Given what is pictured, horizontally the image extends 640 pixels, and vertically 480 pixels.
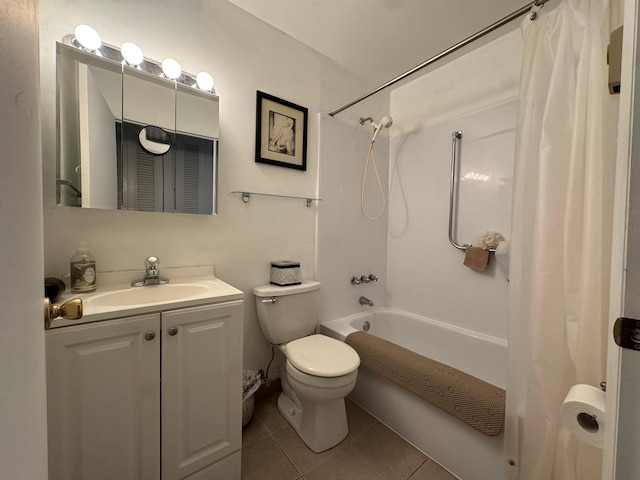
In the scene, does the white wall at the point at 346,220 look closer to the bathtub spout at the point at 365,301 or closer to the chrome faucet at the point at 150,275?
the bathtub spout at the point at 365,301

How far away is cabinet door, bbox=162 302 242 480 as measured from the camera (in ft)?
3.05

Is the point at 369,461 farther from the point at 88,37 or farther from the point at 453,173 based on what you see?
the point at 88,37

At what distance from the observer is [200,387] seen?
38.9 inches

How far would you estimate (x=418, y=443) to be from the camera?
130 cm

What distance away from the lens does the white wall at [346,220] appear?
1858mm

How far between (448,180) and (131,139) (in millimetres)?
2005

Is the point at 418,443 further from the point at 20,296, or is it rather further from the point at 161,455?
the point at 20,296

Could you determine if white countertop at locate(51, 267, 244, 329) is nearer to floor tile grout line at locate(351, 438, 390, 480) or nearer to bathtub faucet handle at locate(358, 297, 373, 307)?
floor tile grout line at locate(351, 438, 390, 480)

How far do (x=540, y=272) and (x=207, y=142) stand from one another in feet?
5.29

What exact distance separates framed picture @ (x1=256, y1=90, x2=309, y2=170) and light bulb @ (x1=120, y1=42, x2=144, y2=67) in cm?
59

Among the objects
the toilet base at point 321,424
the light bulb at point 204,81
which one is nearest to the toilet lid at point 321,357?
the toilet base at point 321,424

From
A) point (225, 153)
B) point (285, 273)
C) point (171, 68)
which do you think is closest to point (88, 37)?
point (171, 68)

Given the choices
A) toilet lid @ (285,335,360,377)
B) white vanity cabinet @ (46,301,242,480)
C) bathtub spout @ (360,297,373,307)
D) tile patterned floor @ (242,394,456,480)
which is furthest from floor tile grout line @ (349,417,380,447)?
bathtub spout @ (360,297,373,307)

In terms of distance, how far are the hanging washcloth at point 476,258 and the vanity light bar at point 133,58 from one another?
188 centimetres
